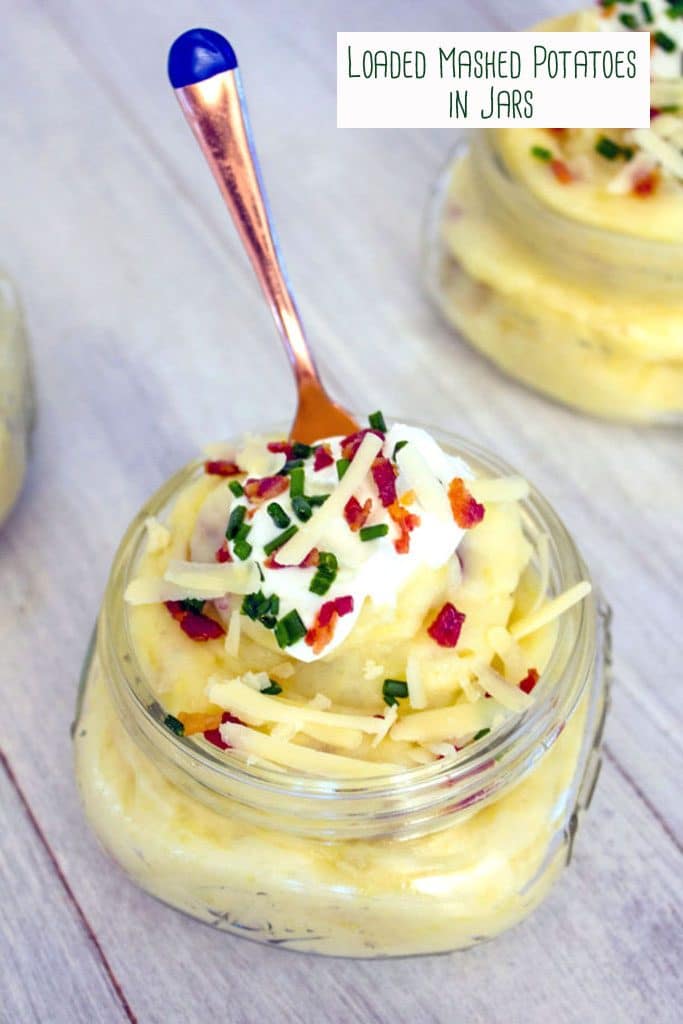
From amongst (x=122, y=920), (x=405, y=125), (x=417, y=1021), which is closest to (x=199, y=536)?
(x=122, y=920)

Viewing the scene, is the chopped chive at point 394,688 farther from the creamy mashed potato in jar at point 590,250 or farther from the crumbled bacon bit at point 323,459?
the creamy mashed potato in jar at point 590,250

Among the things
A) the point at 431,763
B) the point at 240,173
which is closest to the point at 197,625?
the point at 431,763

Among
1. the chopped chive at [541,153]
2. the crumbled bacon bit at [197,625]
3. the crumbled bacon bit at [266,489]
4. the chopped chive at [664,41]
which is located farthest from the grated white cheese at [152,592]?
the chopped chive at [664,41]

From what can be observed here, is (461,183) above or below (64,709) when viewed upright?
above

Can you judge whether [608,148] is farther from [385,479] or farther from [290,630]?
[290,630]

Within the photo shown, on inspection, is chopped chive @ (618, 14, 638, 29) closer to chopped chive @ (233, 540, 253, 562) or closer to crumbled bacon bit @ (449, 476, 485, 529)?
crumbled bacon bit @ (449, 476, 485, 529)

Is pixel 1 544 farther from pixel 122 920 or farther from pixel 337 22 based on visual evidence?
pixel 337 22
